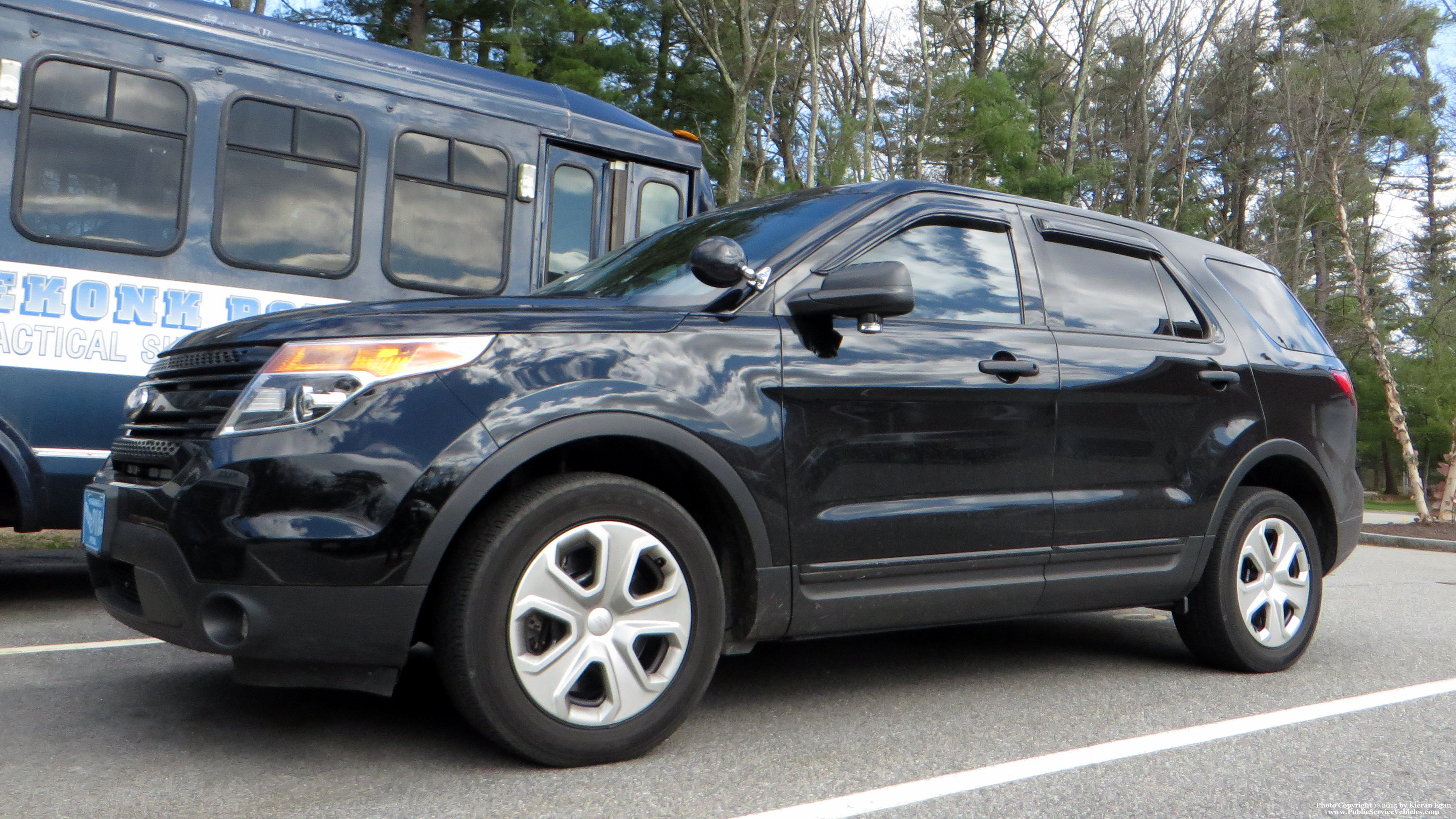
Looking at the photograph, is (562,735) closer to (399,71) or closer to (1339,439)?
(1339,439)

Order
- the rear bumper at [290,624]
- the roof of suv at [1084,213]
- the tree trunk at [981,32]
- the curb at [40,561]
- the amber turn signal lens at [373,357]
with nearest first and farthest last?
the rear bumper at [290,624], the amber turn signal lens at [373,357], the roof of suv at [1084,213], the curb at [40,561], the tree trunk at [981,32]

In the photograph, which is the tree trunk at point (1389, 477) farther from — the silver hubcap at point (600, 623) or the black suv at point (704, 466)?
the silver hubcap at point (600, 623)

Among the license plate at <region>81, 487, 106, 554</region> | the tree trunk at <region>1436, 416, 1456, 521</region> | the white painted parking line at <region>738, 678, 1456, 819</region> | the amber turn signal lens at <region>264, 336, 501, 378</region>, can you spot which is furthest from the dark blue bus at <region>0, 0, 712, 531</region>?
the tree trunk at <region>1436, 416, 1456, 521</region>

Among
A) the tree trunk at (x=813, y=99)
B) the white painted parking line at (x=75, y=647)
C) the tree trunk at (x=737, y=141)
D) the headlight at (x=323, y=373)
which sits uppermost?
the tree trunk at (x=813, y=99)

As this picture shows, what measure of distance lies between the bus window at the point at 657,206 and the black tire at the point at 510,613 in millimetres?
5157

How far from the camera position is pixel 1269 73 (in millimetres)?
22719

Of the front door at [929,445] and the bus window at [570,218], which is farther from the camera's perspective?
the bus window at [570,218]

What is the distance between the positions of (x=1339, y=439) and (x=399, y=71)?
5305mm

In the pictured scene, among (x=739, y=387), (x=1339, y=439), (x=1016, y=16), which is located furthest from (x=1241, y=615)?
(x=1016, y=16)

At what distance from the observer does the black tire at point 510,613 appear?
2.97m

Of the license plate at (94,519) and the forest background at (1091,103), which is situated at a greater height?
the forest background at (1091,103)

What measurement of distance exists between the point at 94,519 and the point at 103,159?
309 centimetres

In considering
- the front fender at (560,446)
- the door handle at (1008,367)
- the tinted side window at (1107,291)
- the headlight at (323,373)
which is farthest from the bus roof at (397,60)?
the door handle at (1008,367)

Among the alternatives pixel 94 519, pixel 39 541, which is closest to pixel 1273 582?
pixel 94 519
